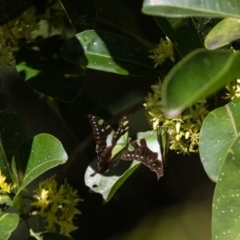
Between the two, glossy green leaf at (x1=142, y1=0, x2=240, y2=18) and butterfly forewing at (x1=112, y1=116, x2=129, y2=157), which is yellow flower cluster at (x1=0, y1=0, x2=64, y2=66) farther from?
glossy green leaf at (x1=142, y1=0, x2=240, y2=18)

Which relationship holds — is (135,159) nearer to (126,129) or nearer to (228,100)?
(126,129)

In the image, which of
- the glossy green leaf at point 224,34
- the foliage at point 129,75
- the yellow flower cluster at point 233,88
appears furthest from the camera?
the yellow flower cluster at point 233,88

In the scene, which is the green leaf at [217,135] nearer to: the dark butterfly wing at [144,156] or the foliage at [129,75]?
the foliage at [129,75]

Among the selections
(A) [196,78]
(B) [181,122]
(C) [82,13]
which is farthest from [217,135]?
(C) [82,13]

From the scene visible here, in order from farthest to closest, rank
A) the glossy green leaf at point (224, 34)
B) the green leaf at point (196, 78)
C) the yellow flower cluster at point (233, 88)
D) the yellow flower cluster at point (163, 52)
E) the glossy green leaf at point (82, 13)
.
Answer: the glossy green leaf at point (82, 13)
the yellow flower cluster at point (163, 52)
the yellow flower cluster at point (233, 88)
the glossy green leaf at point (224, 34)
the green leaf at point (196, 78)

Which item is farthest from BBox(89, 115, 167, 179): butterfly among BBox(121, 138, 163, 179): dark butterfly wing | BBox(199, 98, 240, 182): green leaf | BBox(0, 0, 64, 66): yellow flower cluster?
BBox(0, 0, 64, 66): yellow flower cluster

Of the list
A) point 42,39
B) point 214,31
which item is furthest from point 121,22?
point 214,31

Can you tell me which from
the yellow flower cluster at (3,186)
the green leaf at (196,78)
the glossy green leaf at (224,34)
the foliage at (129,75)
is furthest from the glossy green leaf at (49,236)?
the green leaf at (196,78)
